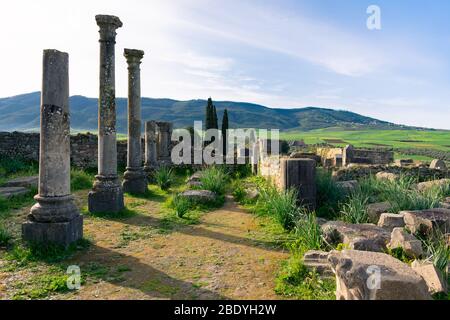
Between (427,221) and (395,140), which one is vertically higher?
(395,140)

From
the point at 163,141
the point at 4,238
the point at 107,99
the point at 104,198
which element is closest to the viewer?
the point at 4,238

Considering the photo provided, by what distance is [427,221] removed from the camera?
620cm

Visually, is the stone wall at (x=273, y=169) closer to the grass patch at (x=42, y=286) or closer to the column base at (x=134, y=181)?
the column base at (x=134, y=181)

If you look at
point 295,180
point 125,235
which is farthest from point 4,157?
point 295,180

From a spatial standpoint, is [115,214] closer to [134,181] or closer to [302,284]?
[134,181]

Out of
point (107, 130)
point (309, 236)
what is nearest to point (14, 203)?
point (107, 130)

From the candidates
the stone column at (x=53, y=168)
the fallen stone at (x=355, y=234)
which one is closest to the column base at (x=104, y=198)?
the stone column at (x=53, y=168)

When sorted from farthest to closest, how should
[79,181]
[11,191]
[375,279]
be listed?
[79,181]
[11,191]
[375,279]

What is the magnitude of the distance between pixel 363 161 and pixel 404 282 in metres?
16.6

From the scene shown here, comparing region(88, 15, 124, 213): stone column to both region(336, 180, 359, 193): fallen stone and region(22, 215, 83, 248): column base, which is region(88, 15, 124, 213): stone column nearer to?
region(22, 215, 83, 248): column base

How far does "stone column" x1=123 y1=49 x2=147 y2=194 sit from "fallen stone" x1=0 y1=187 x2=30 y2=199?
292 centimetres

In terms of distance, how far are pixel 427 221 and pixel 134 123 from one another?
8669mm

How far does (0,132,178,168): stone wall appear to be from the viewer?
16.7 m


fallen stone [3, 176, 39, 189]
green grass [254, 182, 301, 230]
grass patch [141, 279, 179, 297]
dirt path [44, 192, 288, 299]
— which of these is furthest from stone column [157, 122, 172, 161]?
grass patch [141, 279, 179, 297]
